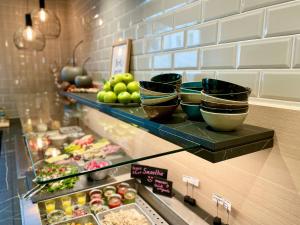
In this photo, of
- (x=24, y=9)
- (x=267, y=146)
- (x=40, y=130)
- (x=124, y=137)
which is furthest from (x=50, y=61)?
(x=267, y=146)

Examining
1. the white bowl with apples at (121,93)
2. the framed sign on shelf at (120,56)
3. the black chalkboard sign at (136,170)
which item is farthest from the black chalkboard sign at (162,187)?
the framed sign on shelf at (120,56)

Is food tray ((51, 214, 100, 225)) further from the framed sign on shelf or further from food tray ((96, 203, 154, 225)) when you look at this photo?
the framed sign on shelf

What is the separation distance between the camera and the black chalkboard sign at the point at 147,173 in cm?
127

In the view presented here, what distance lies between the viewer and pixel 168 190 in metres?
1.22

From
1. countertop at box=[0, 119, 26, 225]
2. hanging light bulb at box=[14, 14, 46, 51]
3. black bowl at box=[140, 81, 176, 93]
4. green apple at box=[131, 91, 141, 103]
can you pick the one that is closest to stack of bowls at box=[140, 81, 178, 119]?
black bowl at box=[140, 81, 176, 93]

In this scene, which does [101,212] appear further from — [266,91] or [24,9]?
[24,9]

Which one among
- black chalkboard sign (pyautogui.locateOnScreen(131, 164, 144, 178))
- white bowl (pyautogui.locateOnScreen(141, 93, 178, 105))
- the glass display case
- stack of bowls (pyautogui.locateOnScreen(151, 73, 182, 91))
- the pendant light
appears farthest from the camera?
the pendant light

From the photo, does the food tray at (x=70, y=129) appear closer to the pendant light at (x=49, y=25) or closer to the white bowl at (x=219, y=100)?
the white bowl at (x=219, y=100)

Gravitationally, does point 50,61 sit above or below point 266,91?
above

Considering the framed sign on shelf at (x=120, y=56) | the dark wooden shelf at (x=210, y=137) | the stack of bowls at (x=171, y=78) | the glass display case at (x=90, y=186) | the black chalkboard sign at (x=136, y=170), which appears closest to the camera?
the dark wooden shelf at (x=210, y=137)

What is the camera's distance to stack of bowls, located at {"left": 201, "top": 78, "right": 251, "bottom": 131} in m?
0.63

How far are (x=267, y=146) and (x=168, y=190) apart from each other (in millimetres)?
633

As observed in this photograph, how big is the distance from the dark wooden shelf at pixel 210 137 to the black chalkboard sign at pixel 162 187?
502 millimetres

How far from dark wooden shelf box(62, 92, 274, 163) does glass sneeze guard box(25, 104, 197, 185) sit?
0.09 ft
